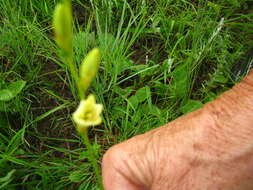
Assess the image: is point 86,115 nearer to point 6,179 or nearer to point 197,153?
point 197,153

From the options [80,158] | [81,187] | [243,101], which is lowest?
[81,187]

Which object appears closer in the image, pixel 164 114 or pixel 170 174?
pixel 170 174

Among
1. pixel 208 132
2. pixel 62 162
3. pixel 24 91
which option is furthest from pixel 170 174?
pixel 24 91

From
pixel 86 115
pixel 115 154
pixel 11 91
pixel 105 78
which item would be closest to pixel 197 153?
pixel 115 154

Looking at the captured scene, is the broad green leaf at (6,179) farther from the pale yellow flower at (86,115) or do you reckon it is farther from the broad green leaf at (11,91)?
the pale yellow flower at (86,115)

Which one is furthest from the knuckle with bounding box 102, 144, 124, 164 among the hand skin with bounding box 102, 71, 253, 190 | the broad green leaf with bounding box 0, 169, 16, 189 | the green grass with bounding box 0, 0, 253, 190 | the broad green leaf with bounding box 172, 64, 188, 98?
the broad green leaf with bounding box 172, 64, 188, 98

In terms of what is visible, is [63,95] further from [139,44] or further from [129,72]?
[139,44]

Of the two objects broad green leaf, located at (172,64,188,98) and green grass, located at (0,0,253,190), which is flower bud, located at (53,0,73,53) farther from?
broad green leaf, located at (172,64,188,98)
